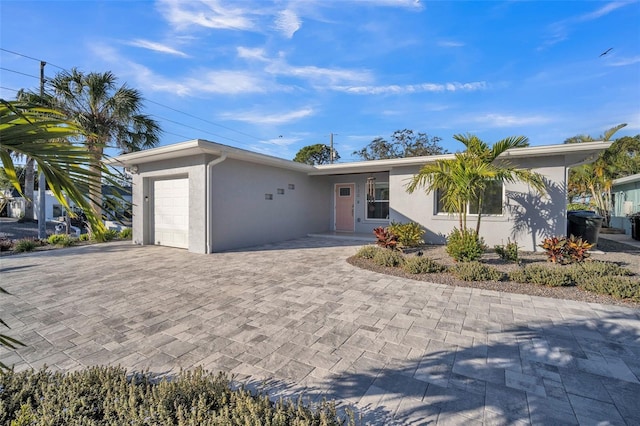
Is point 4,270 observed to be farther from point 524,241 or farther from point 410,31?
point 524,241

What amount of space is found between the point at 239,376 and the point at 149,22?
7.68 meters

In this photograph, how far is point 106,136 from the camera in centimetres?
1039

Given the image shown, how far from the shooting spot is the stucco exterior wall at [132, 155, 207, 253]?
7.79 m

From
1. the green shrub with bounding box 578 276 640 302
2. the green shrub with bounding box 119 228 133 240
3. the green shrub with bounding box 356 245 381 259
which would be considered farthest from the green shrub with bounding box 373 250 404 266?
the green shrub with bounding box 119 228 133 240

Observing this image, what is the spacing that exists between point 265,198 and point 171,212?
2982mm

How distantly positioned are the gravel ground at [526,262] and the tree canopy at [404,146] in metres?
18.8

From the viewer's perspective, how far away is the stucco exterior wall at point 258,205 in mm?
8095

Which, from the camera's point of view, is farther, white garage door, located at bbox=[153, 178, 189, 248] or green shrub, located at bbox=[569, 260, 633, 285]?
white garage door, located at bbox=[153, 178, 189, 248]

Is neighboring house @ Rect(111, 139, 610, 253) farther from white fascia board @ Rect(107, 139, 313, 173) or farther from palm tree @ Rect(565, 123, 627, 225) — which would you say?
palm tree @ Rect(565, 123, 627, 225)

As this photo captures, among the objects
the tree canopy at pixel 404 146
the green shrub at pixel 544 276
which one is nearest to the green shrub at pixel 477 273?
the green shrub at pixel 544 276

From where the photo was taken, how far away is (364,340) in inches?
117

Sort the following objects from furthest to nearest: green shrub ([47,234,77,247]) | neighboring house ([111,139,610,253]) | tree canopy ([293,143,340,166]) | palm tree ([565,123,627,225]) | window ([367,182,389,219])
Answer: tree canopy ([293,143,340,166])
palm tree ([565,123,627,225])
window ([367,182,389,219])
green shrub ([47,234,77,247])
neighboring house ([111,139,610,253])

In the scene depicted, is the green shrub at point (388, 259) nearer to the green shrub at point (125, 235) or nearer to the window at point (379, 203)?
the window at point (379, 203)

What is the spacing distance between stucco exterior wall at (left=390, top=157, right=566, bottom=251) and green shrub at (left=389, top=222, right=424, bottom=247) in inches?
27.2
